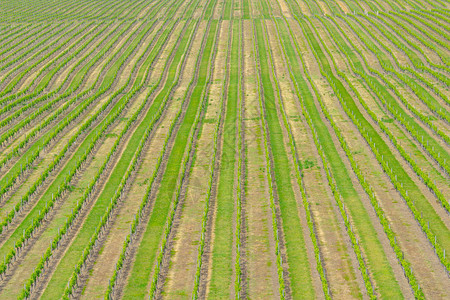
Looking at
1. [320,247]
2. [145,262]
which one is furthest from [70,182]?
[320,247]

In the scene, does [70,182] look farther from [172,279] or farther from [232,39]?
[232,39]

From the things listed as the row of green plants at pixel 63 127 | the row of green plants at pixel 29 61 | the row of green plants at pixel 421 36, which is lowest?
the row of green plants at pixel 29 61

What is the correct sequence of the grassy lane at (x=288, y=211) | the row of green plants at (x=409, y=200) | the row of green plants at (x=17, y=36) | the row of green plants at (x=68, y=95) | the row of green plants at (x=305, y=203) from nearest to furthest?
the row of green plants at (x=305, y=203), the grassy lane at (x=288, y=211), the row of green plants at (x=409, y=200), the row of green plants at (x=68, y=95), the row of green plants at (x=17, y=36)

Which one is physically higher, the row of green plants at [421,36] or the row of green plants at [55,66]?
the row of green plants at [421,36]

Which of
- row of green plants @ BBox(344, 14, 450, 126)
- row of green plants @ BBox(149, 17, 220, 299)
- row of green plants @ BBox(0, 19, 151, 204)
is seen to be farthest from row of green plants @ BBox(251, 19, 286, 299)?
row of green plants @ BBox(0, 19, 151, 204)

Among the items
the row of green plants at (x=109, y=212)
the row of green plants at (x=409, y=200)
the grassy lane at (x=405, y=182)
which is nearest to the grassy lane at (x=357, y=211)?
the row of green plants at (x=409, y=200)

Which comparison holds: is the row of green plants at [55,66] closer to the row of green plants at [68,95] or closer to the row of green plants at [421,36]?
the row of green plants at [68,95]

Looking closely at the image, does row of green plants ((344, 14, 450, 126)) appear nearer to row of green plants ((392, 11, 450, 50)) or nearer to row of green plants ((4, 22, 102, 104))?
row of green plants ((392, 11, 450, 50))

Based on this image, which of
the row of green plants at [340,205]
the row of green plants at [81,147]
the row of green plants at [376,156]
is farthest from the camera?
the row of green plants at [81,147]
